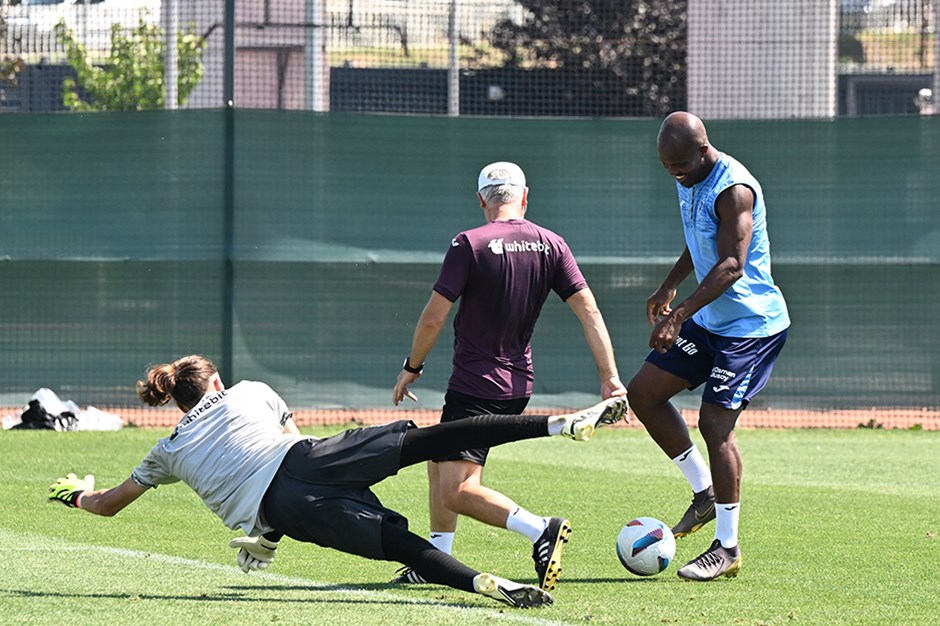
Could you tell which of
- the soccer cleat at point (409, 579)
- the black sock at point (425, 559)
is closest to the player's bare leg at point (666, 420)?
the soccer cleat at point (409, 579)

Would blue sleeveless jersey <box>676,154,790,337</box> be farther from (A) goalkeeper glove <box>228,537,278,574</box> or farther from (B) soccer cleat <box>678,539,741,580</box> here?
(A) goalkeeper glove <box>228,537,278,574</box>

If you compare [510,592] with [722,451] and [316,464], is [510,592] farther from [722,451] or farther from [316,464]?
[722,451]

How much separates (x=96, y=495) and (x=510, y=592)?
1.96 m

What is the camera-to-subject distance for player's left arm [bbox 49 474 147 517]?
6.47 meters

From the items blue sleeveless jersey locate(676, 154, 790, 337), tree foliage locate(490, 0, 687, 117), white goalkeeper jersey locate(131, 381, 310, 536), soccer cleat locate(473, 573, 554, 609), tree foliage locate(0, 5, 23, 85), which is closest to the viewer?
soccer cleat locate(473, 573, 554, 609)

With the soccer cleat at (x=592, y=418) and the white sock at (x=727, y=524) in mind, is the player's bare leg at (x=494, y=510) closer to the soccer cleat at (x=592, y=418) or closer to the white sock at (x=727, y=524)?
the soccer cleat at (x=592, y=418)

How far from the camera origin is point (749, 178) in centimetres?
699

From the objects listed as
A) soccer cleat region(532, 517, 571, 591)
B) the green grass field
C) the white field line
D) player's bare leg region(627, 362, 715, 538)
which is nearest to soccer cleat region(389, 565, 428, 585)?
the green grass field

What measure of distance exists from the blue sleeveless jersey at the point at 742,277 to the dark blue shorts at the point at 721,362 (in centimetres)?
5

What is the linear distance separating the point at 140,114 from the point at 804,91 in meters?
10.3

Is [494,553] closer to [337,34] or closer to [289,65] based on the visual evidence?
[289,65]

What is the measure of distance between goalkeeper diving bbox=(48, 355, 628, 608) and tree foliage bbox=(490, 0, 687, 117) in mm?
19848

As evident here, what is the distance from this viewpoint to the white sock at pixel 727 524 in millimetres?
6910

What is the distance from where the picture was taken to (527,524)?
642 centimetres
